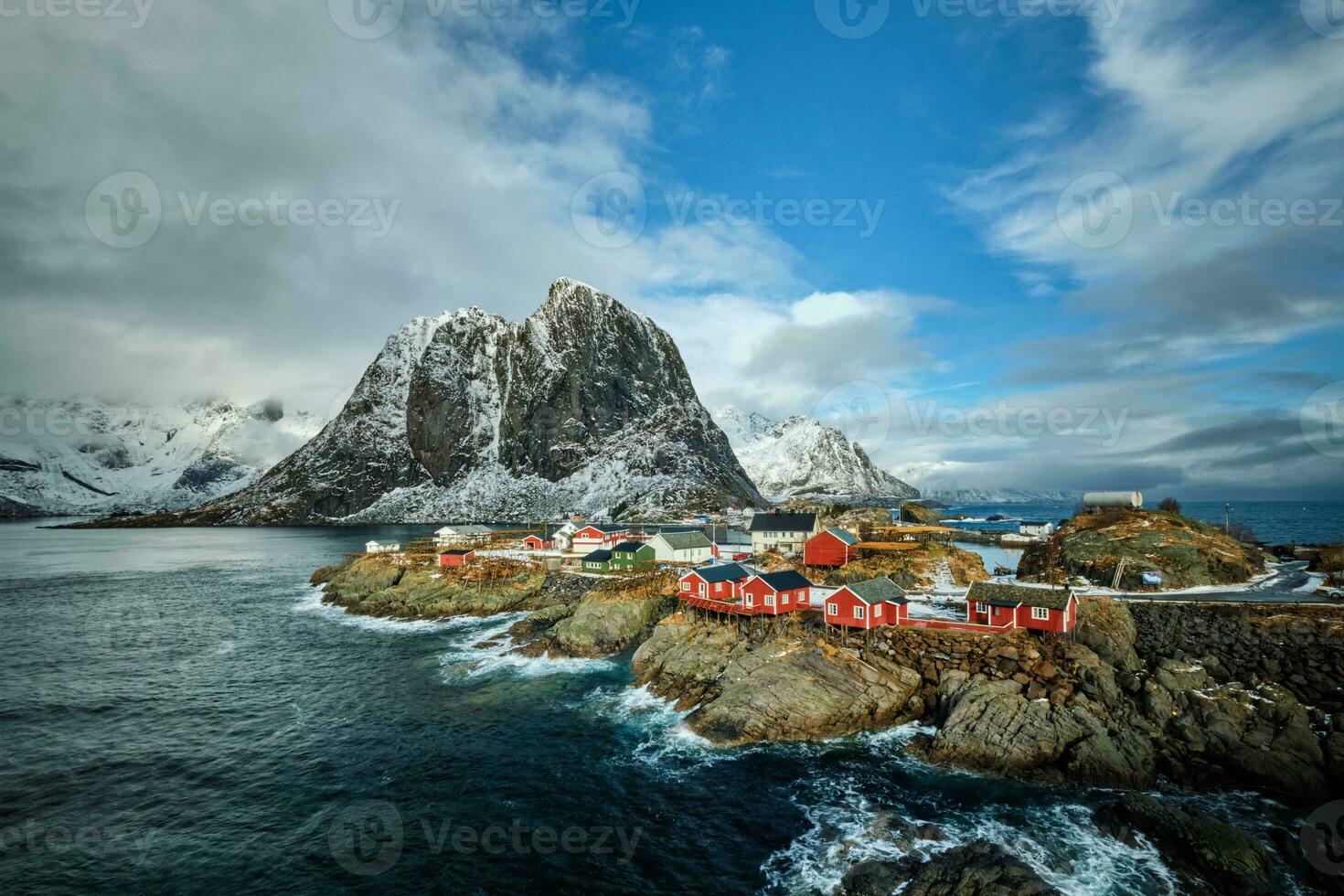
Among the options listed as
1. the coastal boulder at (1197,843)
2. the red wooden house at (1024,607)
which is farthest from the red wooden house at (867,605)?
the coastal boulder at (1197,843)

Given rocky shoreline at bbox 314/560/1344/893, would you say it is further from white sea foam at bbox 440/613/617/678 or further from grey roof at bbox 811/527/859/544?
grey roof at bbox 811/527/859/544

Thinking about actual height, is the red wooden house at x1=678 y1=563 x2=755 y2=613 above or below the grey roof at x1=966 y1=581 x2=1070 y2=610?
below

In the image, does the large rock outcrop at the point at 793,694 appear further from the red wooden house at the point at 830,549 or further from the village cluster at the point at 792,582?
the red wooden house at the point at 830,549

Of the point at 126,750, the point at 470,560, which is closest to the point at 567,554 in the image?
the point at 470,560

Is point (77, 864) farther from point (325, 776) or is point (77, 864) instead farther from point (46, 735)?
point (46, 735)

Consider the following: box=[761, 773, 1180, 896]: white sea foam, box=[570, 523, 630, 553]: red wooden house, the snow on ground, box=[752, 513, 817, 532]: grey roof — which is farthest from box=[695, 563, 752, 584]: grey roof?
the snow on ground

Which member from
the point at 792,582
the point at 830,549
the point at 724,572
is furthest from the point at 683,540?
the point at 792,582
